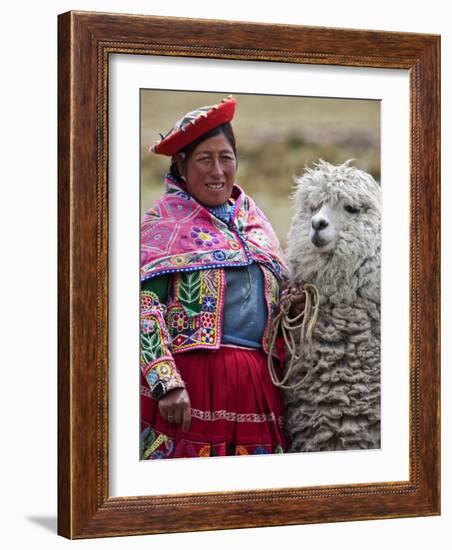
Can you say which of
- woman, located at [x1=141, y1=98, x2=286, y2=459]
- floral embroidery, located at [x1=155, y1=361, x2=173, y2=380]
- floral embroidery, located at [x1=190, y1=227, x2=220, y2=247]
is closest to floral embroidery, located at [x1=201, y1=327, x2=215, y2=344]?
woman, located at [x1=141, y1=98, x2=286, y2=459]

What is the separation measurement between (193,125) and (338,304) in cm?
62

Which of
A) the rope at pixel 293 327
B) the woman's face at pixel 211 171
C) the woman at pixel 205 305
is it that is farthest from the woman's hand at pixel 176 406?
the woman's face at pixel 211 171

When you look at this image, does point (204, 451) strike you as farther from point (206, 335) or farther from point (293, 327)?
point (293, 327)

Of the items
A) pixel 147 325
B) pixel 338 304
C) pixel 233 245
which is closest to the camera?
pixel 147 325

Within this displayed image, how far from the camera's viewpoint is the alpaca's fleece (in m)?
3.66

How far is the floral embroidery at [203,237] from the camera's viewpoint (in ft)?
11.6

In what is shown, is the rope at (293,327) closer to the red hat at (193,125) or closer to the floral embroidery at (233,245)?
the floral embroidery at (233,245)

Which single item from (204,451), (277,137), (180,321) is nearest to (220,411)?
(204,451)

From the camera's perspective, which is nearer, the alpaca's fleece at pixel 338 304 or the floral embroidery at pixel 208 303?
the floral embroidery at pixel 208 303

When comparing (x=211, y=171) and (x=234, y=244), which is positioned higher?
(x=211, y=171)

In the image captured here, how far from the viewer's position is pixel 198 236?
11.6 ft

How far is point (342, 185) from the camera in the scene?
368 cm

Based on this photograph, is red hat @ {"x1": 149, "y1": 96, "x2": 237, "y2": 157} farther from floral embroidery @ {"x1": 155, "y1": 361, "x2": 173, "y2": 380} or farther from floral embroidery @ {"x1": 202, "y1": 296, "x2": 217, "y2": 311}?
floral embroidery @ {"x1": 155, "y1": 361, "x2": 173, "y2": 380}

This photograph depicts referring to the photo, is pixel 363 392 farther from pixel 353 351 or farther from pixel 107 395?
pixel 107 395
